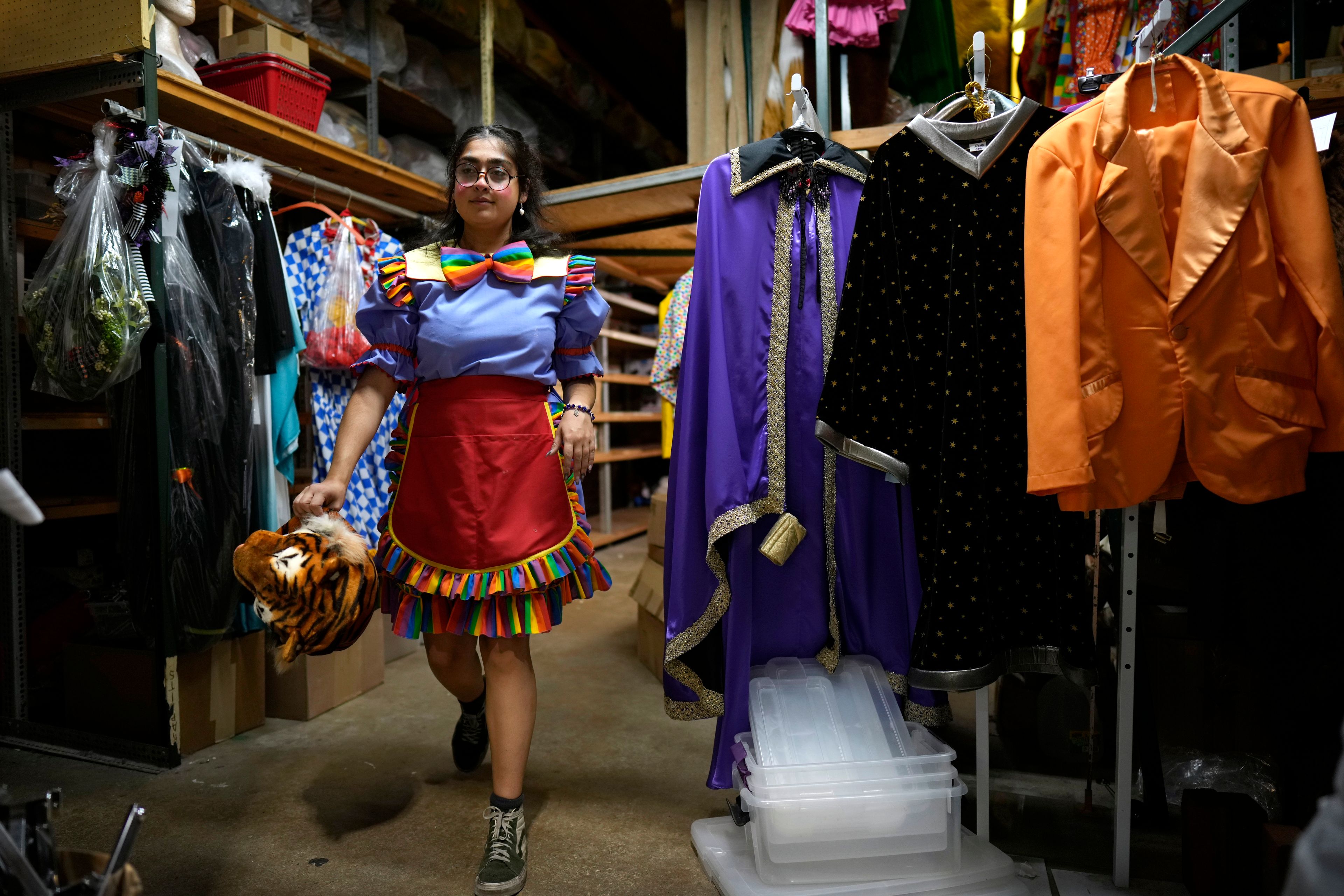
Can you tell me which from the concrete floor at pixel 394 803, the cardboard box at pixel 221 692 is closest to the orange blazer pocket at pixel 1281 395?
the concrete floor at pixel 394 803

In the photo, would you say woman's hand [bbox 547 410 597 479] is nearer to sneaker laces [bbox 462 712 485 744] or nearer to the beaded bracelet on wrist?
the beaded bracelet on wrist

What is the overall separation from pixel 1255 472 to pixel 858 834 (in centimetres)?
94

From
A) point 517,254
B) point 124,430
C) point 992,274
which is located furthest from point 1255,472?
point 124,430

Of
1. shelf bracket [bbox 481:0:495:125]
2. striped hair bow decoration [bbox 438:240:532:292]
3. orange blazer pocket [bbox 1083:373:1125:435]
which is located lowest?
orange blazer pocket [bbox 1083:373:1125:435]

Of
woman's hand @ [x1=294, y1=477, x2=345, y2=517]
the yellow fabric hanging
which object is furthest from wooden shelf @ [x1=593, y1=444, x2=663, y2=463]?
woman's hand @ [x1=294, y1=477, x2=345, y2=517]

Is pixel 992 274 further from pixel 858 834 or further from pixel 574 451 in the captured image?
pixel 858 834

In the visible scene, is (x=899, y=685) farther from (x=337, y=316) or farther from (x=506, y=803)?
(x=337, y=316)

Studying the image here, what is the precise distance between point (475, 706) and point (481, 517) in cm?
68

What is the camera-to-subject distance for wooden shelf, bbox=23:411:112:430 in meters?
2.38

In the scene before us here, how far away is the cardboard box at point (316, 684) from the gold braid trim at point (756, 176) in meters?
1.79

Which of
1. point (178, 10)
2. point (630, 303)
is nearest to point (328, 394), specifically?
point (178, 10)

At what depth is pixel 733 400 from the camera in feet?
5.66

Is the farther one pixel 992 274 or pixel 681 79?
pixel 681 79

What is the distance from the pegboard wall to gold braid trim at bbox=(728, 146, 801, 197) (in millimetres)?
1635
